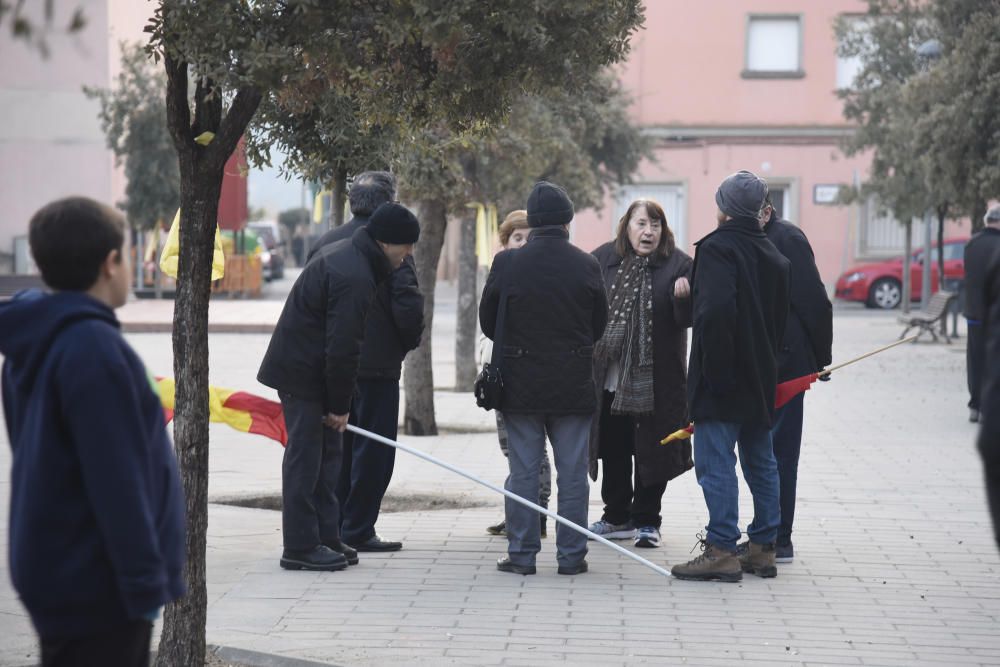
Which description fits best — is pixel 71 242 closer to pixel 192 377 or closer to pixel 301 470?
pixel 192 377

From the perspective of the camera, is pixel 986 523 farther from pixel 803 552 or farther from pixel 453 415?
pixel 453 415

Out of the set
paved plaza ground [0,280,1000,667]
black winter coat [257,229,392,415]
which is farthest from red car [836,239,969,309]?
black winter coat [257,229,392,415]

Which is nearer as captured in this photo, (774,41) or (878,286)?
(878,286)

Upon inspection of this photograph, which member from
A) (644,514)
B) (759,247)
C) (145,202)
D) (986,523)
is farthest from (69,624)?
(145,202)

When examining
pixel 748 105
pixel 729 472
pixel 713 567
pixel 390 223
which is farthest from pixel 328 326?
pixel 748 105

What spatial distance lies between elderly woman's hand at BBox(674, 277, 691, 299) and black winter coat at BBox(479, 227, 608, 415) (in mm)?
461

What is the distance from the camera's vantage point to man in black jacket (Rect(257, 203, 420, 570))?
6816 millimetres

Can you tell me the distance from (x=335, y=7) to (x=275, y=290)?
3798 cm

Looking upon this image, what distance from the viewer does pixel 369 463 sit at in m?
7.58

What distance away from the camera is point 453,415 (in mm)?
13961

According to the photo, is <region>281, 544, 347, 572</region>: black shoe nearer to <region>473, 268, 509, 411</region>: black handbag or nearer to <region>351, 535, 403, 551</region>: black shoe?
<region>351, 535, 403, 551</region>: black shoe

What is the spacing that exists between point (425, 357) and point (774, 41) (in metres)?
29.4

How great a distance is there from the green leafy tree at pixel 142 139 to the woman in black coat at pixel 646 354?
26.5 meters

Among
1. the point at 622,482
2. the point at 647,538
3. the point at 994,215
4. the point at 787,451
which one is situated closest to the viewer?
the point at 787,451
